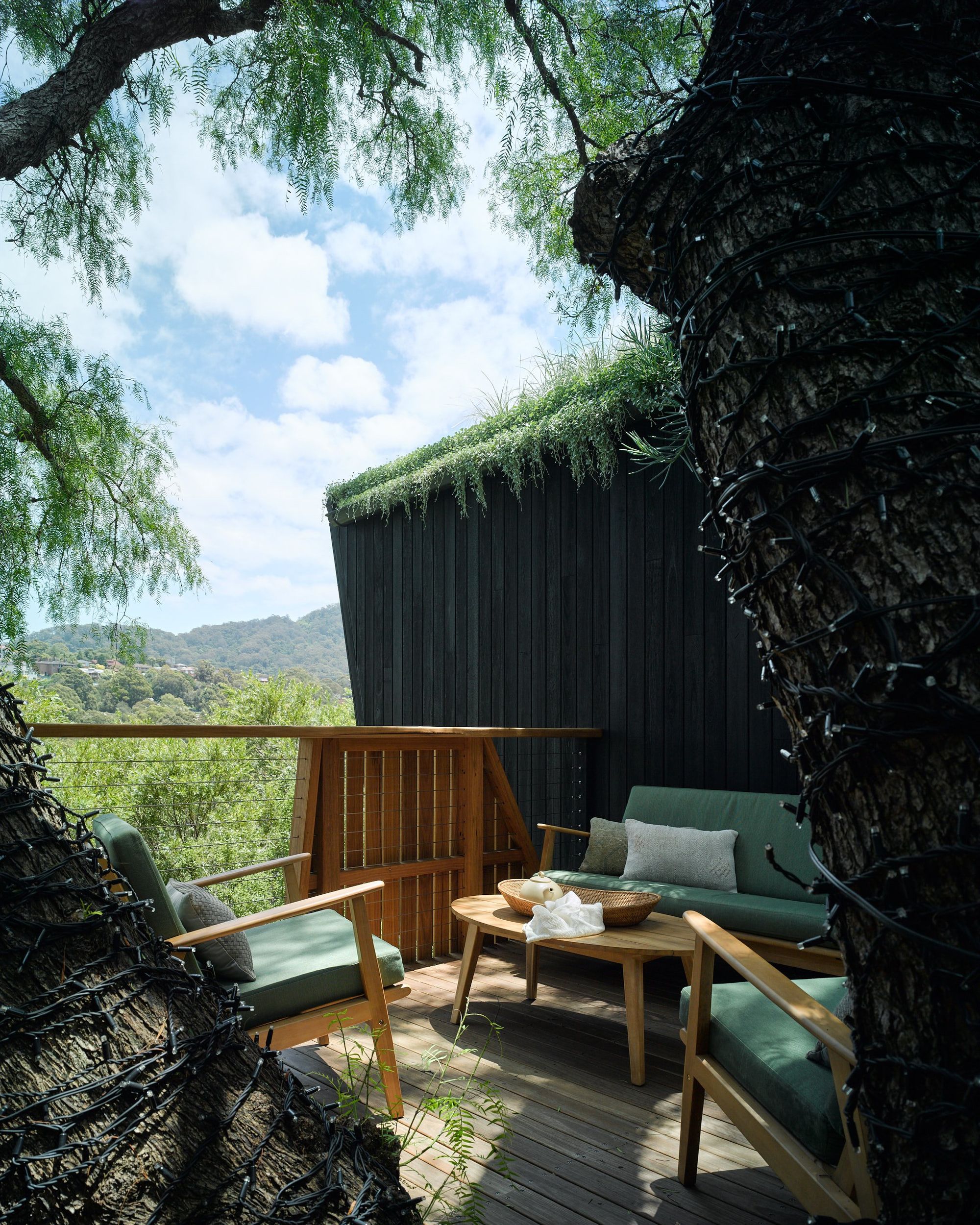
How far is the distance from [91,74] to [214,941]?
250 cm

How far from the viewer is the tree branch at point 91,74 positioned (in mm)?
2342

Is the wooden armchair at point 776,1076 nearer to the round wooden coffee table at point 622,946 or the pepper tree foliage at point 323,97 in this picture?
the round wooden coffee table at point 622,946

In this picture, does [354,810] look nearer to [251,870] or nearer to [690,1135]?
[251,870]

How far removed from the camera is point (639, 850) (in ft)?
12.6

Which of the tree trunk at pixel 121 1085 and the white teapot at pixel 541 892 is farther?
the white teapot at pixel 541 892

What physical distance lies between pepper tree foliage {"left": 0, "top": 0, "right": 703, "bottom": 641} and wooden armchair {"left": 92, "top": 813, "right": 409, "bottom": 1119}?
6.52ft

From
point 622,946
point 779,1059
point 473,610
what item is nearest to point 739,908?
point 622,946

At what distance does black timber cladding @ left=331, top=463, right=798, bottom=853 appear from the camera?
429cm

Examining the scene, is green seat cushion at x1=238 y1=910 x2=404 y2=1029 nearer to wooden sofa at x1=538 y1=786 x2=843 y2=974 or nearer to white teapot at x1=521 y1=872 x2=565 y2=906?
white teapot at x1=521 y1=872 x2=565 y2=906

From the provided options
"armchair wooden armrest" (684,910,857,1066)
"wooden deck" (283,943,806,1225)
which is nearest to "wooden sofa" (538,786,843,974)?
"wooden deck" (283,943,806,1225)

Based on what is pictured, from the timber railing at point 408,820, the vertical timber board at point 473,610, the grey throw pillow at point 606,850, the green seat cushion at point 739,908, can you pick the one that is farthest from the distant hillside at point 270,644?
the green seat cushion at point 739,908

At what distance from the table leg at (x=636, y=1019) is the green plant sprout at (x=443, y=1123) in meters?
0.44

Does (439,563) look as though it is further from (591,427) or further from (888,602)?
(888,602)

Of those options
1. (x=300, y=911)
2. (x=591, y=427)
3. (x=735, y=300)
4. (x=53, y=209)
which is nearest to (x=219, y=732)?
(x=300, y=911)
